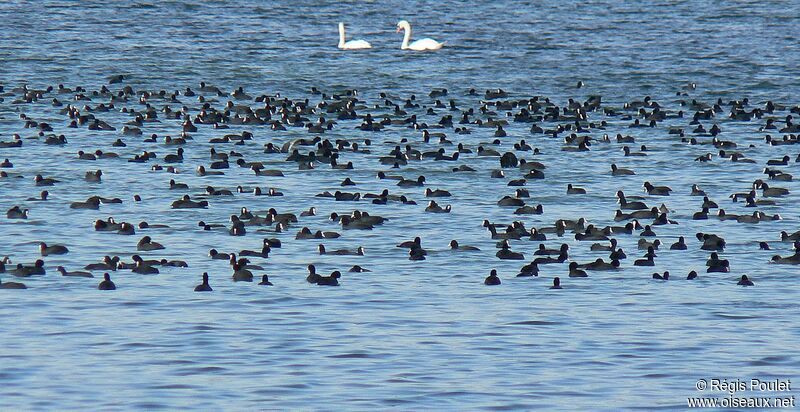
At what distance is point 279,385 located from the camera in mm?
25594

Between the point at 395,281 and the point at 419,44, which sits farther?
A: the point at 419,44

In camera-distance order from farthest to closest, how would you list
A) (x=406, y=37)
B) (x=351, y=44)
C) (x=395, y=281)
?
(x=351, y=44) < (x=406, y=37) < (x=395, y=281)

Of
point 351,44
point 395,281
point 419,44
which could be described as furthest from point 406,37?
point 395,281

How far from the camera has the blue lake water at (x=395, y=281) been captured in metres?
25.9

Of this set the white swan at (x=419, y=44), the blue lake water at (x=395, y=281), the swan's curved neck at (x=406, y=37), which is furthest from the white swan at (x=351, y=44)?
the blue lake water at (x=395, y=281)

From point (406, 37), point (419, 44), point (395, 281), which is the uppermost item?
point (406, 37)

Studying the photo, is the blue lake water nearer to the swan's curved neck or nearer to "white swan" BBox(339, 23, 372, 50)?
"white swan" BBox(339, 23, 372, 50)

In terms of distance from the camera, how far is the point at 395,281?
33.8 m

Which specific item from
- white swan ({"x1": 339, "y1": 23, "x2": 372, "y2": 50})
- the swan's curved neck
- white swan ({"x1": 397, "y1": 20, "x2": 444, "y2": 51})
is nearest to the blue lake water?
white swan ({"x1": 397, "y1": 20, "x2": 444, "y2": 51})

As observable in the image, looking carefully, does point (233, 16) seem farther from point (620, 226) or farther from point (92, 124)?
point (620, 226)

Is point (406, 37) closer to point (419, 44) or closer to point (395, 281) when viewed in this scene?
point (419, 44)

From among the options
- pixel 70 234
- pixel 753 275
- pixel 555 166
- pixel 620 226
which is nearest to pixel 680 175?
pixel 555 166

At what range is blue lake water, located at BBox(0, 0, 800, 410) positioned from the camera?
25.9 meters

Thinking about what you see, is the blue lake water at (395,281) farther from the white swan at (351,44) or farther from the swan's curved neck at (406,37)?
the swan's curved neck at (406,37)
